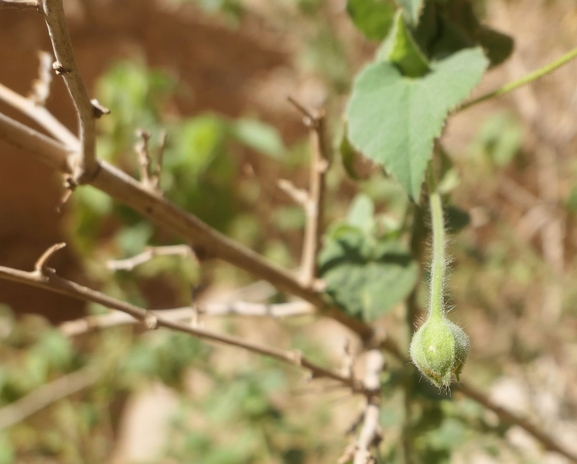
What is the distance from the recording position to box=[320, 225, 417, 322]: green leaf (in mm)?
605

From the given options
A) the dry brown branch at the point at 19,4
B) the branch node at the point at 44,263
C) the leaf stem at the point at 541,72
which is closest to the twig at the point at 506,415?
the leaf stem at the point at 541,72

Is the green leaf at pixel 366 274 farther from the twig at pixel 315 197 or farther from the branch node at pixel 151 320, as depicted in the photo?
the branch node at pixel 151 320

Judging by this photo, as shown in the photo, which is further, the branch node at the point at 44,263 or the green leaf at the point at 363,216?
the green leaf at the point at 363,216

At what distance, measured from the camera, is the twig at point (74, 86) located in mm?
351

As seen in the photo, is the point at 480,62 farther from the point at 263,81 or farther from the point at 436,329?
the point at 263,81

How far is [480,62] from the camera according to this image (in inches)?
19.1

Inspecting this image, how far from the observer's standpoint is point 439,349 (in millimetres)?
403

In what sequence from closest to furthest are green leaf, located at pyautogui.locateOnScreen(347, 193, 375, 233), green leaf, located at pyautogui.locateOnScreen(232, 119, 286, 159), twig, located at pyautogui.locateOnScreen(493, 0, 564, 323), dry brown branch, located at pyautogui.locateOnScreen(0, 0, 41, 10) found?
dry brown branch, located at pyautogui.locateOnScreen(0, 0, 41, 10), green leaf, located at pyautogui.locateOnScreen(347, 193, 375, 233), green leaf, located at pyautogui.locateOnScreen(232, 119, 286, 159), twig, located at pyautogui.locateOnScreen(493, 0, 564, 323)

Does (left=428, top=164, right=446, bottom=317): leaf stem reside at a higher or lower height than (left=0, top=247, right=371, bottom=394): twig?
higher

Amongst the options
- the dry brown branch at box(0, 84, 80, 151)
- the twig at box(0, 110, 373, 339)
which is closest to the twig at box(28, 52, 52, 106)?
the dry brown branch at box(0, 84, 80, 151)

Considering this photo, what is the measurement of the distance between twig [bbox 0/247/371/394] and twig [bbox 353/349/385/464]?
0.02 metres

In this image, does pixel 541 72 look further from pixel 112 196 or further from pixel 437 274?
pixel 112 196

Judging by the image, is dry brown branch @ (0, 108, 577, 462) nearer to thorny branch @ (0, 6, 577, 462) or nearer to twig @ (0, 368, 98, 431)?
thorny branch @ (0, 6, 577, 462)

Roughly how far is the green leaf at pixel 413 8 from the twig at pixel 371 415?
394mm
